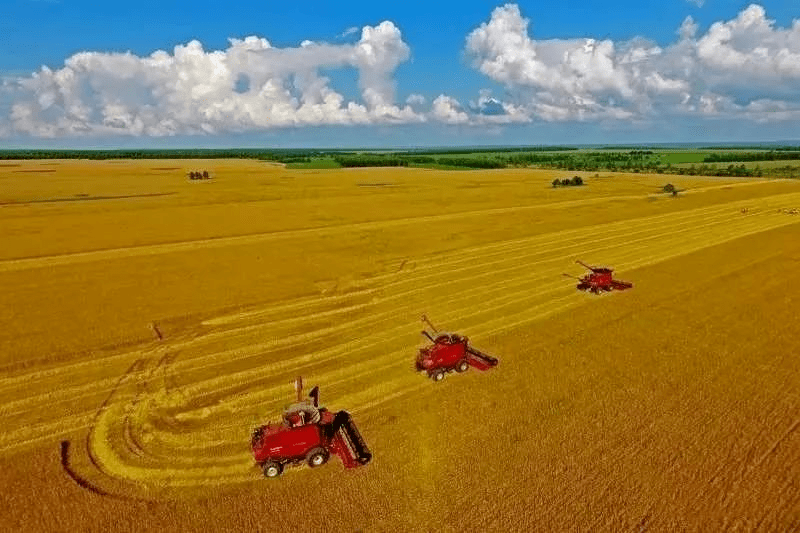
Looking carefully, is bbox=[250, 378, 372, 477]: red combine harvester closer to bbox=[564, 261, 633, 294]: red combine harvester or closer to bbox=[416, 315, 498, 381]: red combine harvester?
bbox=[416, 315, 498, 381]: red combine harvester

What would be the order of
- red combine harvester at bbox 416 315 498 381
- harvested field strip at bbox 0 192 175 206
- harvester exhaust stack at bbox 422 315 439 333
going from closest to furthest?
red combine harvester at bbox 416 315 498 381
harvester exhaust stack at bbox 422 315 439 333
harvested field strip at bbox 0 192 175 206

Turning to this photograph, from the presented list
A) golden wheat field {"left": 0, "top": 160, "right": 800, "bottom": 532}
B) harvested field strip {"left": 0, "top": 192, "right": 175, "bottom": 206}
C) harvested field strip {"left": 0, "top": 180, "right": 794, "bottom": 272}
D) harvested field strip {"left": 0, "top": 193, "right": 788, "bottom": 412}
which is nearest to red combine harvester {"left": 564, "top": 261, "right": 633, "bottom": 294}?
golden wheat field {"left": 0, "top": 160, "right": 800, "bottom": 532}

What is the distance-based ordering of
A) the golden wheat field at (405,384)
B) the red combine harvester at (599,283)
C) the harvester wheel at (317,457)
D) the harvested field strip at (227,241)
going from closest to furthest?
the golden wheat field at (405,384) → the harvester wheel at (317,457) → the red combine harvester at (599,283) → the harvested field strip at (227,241)

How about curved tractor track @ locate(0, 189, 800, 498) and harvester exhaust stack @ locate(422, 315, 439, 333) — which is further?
Answer: harvester exhaust stack @ locate(422, 315, 439, 333)

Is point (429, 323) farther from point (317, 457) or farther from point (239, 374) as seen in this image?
point (317, 457)

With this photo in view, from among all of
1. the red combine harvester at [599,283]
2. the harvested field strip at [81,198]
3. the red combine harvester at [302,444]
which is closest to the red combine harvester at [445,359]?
the red combine harvester at [302,444]

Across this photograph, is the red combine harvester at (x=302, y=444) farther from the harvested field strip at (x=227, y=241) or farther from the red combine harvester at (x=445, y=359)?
the harvested field strip at (x=227, y=241)

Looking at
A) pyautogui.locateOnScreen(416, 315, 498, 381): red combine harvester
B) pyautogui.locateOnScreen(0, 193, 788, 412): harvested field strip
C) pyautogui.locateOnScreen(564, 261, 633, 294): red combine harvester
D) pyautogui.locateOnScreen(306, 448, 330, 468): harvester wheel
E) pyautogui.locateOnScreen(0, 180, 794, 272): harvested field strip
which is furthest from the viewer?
pyautogui.locateOnScreen(0, 180, 794, 272): harvested field strip
